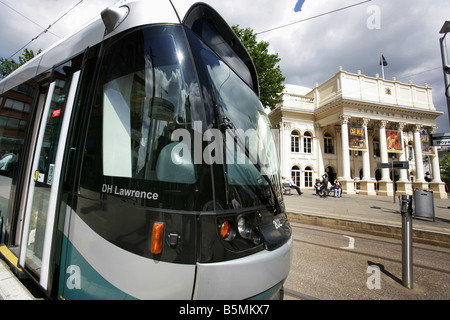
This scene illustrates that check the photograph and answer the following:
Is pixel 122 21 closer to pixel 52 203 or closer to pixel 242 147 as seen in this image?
pixel 242 147

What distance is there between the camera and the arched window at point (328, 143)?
3056cm

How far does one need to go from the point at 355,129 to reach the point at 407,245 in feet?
87.8

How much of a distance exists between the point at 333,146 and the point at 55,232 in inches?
1347

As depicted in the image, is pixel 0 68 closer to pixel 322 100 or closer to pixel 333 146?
pixel 322 100

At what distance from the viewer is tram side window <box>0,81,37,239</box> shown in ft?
8.53

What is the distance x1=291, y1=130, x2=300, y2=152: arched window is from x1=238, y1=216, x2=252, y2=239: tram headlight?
2935 cm

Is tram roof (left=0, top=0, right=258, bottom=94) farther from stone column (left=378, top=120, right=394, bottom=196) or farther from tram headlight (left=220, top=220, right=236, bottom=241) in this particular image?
stone column (left=378, top=120, right=394, bottom=196)

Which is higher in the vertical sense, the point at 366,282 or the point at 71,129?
the point at 71,129

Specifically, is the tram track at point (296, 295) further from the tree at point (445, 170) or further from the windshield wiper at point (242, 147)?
the tree at point (445, 170)

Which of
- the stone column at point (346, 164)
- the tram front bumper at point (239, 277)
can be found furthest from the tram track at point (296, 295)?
the stone column at point (346, 164)

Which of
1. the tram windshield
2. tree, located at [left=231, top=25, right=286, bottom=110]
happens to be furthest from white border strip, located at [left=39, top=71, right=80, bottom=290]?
tree, located at [left=231, top=25, right=286, bottom=110]

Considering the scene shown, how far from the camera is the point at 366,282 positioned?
A: 2.93 metres
